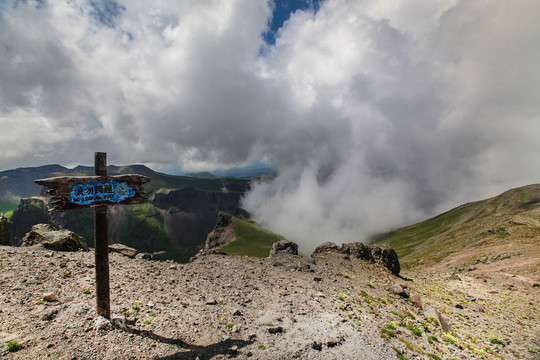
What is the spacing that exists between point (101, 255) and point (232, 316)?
8314 mm

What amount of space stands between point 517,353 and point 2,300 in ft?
103

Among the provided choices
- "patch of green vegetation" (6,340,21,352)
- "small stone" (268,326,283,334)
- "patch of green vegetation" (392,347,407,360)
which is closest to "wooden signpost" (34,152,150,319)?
"patch of green vegetation" (6,340,21,352)

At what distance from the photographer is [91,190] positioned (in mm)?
12578

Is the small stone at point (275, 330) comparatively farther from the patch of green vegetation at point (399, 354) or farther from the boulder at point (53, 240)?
the boulder at point (53, 240)

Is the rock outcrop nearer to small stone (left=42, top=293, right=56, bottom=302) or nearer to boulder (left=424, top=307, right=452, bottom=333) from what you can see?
boulder (left=424, top=307, right=452, bottom=333)

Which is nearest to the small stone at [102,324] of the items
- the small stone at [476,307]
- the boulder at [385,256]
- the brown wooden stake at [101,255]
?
the brown wooden stake at [101,255]

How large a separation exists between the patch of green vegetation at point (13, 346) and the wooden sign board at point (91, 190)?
538 cm

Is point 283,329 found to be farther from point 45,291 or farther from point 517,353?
point 517,353

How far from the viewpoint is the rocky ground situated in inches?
445

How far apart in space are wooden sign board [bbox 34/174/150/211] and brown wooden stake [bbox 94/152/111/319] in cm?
59

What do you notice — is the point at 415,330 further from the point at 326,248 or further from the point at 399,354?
the point at 326,248

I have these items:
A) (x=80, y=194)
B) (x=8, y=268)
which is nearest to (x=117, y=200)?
(x=80, y=194)

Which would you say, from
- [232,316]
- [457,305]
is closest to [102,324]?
[232,316]

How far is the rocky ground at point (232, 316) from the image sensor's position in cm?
1130
